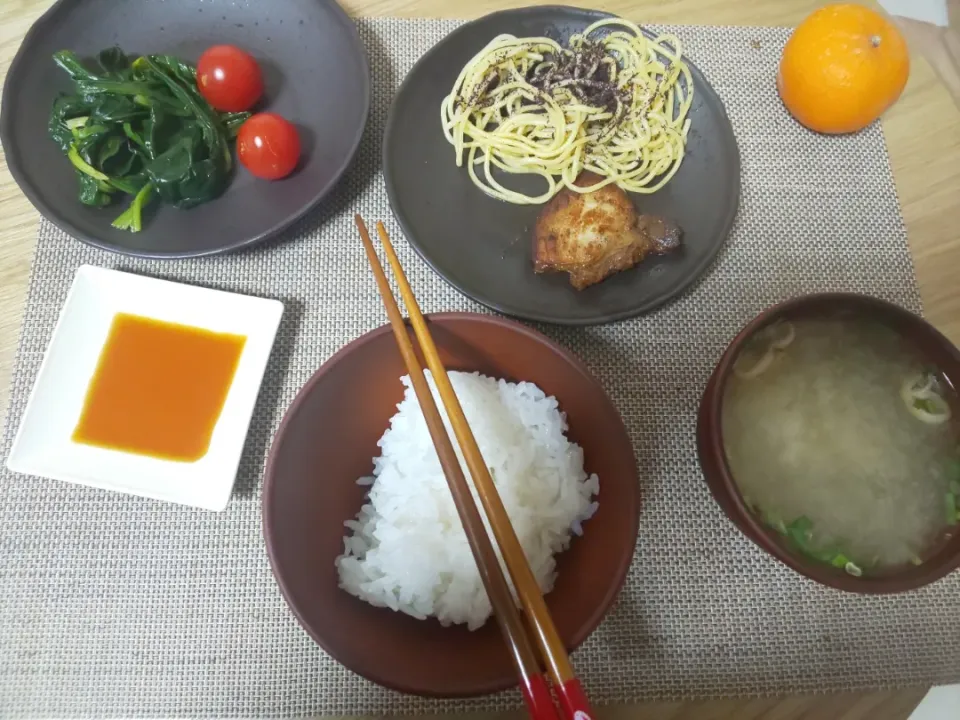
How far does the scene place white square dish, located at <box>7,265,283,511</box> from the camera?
1352mm

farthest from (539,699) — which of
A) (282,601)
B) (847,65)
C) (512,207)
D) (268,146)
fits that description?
(847,65)

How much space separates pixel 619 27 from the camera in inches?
69.6

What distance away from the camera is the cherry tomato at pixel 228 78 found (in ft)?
5.30

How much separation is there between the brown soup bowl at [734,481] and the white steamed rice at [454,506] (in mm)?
242

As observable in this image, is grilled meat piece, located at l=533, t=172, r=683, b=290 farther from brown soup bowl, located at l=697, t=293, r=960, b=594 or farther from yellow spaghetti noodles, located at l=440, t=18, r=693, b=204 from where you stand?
brown soup bowl, located at l=697, t=293, r=960, b=594

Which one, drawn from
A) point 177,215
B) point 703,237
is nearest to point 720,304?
point 703,237

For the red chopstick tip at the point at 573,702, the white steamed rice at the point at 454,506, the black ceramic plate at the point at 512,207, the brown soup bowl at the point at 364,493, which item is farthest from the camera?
the black ceramic plate at the point at 512,207

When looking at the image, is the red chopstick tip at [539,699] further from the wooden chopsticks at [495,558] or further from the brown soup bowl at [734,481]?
the brown soup bowl at [734,481]

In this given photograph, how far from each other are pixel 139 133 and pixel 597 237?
1.16m

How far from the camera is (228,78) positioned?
162 cm

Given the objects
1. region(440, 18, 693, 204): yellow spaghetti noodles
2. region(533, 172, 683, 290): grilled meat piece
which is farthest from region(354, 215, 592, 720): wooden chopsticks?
region(440, 18, 693, 204): yellow spaghetti noodles

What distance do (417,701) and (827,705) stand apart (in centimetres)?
86

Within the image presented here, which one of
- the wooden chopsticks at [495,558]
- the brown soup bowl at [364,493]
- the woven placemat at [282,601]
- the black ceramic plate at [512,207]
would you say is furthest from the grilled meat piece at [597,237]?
the wooden chopsticks at [495,558]

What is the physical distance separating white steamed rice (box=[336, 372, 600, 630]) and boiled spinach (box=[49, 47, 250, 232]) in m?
0.76
